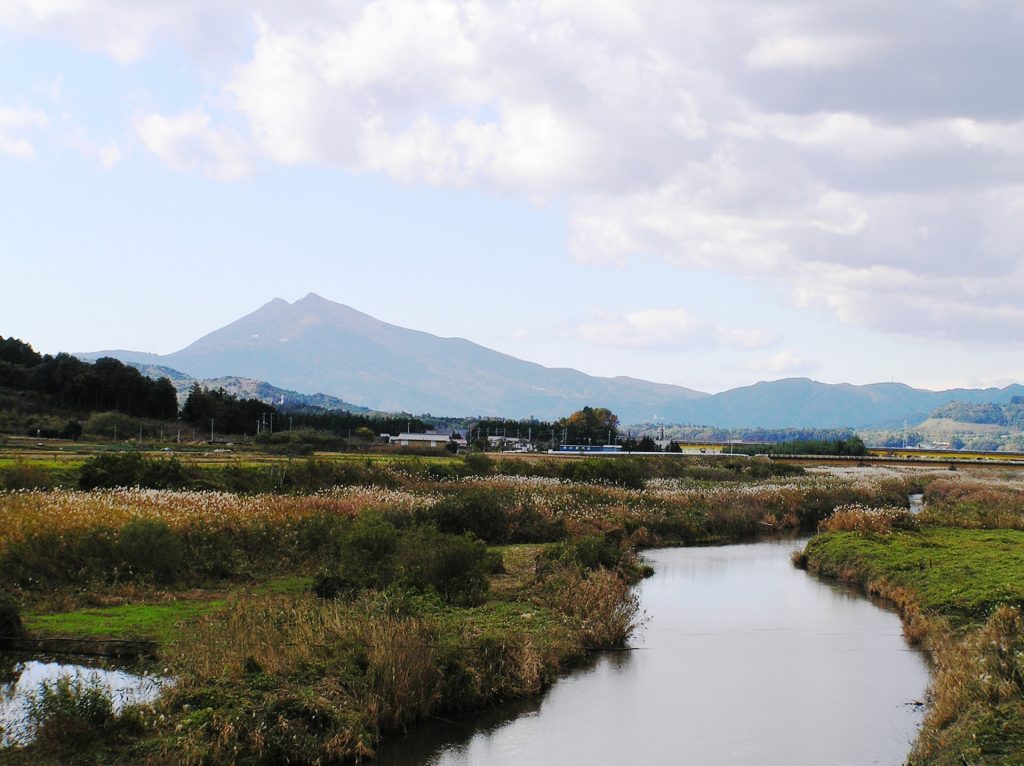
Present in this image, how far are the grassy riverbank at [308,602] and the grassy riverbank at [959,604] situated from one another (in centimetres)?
741

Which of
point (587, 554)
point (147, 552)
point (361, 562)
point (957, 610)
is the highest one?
point (147, 552)

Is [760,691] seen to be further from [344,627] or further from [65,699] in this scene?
[65,699]

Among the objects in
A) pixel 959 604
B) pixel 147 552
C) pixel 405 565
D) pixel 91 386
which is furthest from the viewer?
pixel 91 386

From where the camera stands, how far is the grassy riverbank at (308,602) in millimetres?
14781

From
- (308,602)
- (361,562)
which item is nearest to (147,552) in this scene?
(361,562)

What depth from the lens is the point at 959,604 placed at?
25109 mm

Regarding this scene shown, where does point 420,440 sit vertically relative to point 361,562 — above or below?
above

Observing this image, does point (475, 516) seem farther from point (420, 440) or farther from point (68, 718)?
point (420, 440)

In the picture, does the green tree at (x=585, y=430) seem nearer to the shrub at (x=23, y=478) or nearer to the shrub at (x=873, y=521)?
the shrub at (x=873, y=521)

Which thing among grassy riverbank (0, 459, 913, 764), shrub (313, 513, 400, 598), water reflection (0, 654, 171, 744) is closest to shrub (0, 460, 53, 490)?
grassy riverbank (0, 459, 913, 764)

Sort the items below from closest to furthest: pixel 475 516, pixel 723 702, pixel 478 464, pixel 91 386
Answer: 1. pixel 723 702
2. pixel 475 516
3. pixel 478 464
4. pixel 91 386

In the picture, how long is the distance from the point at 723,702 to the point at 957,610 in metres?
9.13

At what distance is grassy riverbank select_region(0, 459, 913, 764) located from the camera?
14.8 metres

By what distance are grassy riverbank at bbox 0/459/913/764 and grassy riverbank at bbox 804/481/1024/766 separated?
741 centimetres
